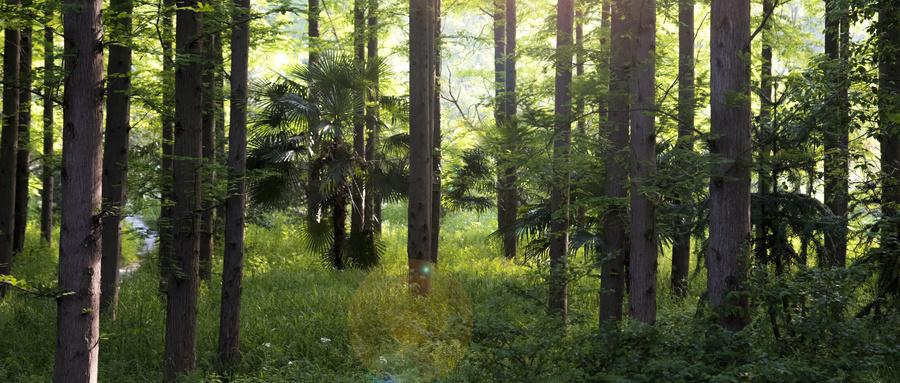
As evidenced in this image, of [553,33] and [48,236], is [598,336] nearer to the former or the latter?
[553,33]

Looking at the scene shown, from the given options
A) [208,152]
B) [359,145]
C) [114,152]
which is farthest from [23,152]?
[359,145]

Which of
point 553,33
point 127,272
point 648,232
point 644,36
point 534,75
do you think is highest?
point 534,75

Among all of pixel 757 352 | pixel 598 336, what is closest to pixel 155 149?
pixel 598 336

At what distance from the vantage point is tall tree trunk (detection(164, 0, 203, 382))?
872cm

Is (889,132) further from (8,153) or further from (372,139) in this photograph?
(8,153)

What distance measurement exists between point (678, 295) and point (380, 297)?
5.83 meters

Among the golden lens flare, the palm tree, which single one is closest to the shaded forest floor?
the golden lens flare

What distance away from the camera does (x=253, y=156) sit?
1394 cm

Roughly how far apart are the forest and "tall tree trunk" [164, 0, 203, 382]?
34 millimetres

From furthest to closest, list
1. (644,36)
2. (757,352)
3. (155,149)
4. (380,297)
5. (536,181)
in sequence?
(155,149) < (380,297) < (536,181) < (644,36) < (757,352)

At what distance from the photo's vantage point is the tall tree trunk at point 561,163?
24.3 feet

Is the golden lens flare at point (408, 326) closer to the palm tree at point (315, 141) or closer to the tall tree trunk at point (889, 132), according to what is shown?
the palm tree at point (315, 141)

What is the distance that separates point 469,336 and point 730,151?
3.58 metres

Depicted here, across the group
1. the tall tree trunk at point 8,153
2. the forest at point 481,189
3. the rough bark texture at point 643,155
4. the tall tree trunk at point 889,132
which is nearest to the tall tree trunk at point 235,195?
the forest at point 481,189
